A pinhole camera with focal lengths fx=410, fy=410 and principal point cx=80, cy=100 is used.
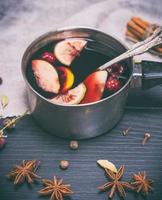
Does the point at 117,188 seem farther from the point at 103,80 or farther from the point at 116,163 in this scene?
the point at 103,80

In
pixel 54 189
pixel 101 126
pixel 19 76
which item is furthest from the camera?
pixel 19 76

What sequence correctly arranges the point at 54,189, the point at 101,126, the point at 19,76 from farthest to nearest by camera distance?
1. the point at 19,76
2. the point at 101,126
3. the point at 54,189

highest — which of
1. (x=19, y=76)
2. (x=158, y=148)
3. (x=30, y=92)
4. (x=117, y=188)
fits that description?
(x=19, y=76)

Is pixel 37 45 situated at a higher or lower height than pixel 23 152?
higher

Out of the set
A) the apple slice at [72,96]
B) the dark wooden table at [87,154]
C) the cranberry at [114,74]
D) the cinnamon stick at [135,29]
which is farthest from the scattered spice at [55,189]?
the cinnamon stick at [135,29]

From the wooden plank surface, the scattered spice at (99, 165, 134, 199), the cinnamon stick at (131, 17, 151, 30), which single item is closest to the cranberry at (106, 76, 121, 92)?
the wooden plank surface

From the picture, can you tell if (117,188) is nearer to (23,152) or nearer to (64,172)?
(64,172)

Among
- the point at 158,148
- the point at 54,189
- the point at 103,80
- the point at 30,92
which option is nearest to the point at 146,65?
the point at 103,80

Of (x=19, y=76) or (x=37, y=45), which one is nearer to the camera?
(x=37, y=45)
